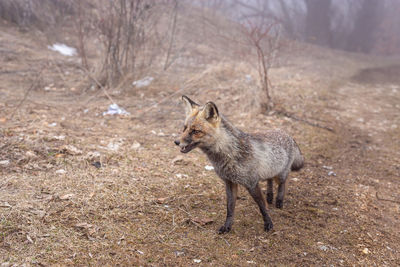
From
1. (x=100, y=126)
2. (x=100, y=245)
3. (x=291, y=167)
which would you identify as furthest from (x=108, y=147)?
(x=291, y=167)

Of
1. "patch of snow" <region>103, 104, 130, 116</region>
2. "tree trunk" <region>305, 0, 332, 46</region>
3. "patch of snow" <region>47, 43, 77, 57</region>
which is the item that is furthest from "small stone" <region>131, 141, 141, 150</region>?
A: "tree trunk" <region>305, 0, 332, 46</region>

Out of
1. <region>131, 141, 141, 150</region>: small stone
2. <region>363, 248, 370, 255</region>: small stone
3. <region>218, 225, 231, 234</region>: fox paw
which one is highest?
<region>363, 248, 370, 255</region>: small stone

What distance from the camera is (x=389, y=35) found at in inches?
982

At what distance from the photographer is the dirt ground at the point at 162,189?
11.7ft

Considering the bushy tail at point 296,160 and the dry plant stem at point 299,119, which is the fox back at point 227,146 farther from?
the dry plant stem at point 299,119

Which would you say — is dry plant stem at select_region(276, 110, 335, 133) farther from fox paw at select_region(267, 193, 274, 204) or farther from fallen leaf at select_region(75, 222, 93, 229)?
fallen leaf at select_region(75, 222, 93, 229)

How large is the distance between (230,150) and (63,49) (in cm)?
1129

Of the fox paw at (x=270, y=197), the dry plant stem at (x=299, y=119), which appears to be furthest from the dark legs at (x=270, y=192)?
the dry plant stem at (x=299, y=119)

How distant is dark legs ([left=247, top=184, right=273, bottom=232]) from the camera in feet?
12.9

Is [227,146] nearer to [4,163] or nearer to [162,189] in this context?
[162,189]

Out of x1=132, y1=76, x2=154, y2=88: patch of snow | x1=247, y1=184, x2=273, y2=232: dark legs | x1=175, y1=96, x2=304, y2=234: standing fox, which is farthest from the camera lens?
x1=132, y1=76, x2=154, y2=88: patch of snow

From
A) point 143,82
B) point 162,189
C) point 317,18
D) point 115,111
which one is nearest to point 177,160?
point 162,189

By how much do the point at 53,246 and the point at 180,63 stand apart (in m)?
10.5

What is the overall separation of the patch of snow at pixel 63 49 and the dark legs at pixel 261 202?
10737 millimetres
